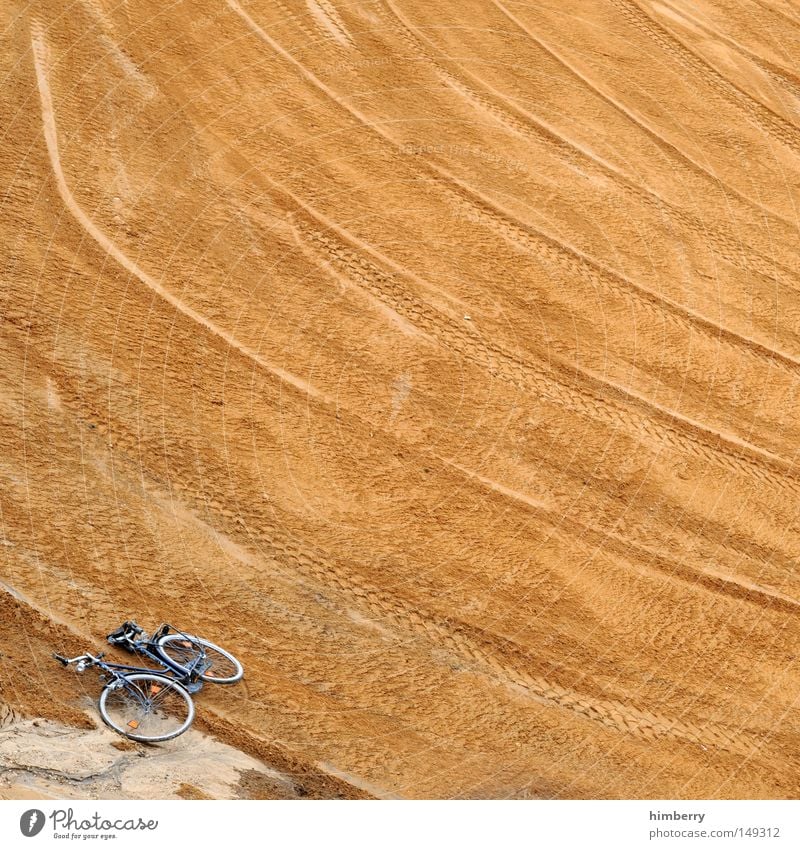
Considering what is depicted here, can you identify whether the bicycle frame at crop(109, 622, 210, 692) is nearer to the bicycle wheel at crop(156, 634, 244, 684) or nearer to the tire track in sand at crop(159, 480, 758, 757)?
the bicycle wheel at crop(156, 634, 244, 684)

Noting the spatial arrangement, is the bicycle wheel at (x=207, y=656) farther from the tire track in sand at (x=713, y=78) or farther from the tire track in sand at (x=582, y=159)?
the tire track in sand at (x=713, y=78)

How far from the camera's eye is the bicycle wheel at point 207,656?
393 inches

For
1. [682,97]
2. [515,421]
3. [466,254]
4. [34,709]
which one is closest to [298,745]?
[34,709]

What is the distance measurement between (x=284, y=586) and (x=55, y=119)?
24.2ft

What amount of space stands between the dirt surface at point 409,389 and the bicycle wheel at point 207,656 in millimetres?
170

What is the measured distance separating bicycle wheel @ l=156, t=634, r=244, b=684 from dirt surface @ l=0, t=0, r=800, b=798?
0.56 ft

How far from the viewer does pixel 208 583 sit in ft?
35.3

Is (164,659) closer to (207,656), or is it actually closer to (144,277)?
(207,656)

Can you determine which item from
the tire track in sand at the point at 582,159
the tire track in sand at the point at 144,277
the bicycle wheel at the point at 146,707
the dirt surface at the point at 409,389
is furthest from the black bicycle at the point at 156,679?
the tire track in sand at the point at 582,159

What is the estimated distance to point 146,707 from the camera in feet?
31.4

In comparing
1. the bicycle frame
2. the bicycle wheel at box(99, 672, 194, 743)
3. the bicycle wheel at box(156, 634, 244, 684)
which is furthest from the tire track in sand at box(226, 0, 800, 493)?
the bicycle wheel at box(99, 672, 194, 743)

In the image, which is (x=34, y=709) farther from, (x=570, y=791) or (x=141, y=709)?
(x=570, y=791)

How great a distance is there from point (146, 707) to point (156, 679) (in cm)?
28

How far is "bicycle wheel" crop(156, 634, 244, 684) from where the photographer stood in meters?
9.99
